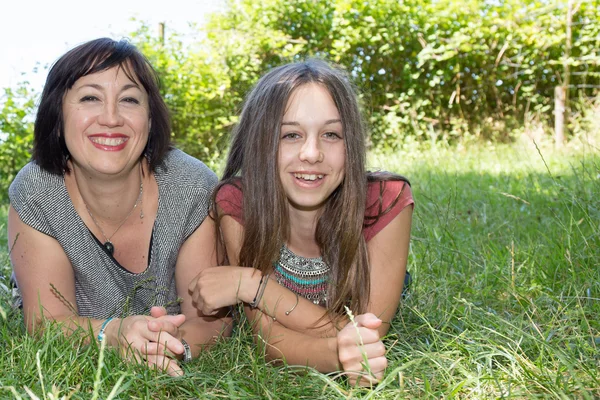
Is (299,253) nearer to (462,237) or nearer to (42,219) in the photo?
(42,219)

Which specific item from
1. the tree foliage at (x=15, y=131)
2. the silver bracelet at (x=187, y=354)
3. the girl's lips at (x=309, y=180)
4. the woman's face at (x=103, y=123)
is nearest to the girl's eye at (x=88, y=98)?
the woman's face at (x=103, y=123)

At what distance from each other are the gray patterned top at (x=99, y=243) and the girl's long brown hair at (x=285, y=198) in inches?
12.6

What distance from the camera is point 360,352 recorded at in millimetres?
1918

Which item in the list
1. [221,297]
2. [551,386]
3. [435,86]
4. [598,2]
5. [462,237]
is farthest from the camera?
[435,86]

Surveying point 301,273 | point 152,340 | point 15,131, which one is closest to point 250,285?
point 301,273

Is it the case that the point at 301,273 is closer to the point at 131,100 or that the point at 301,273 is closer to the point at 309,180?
the point at 309,180

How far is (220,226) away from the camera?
2648mm

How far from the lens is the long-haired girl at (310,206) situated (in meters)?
2.38

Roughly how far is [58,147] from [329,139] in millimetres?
1126

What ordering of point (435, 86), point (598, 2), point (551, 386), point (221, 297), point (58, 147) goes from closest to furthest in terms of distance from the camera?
point (551, 386)
point (221, 297)
point (58, 147)
point (598, 2)
point (435, 86)

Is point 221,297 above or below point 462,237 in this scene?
above

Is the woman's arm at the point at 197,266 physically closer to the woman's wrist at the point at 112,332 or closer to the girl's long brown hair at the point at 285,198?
the girl's long brown hair at the point at 285,198

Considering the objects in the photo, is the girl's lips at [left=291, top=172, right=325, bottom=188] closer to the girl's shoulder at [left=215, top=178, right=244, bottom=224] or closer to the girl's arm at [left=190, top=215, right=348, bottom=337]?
the girl's shoulder at [left=215, top=178, right=244, bottom=224]

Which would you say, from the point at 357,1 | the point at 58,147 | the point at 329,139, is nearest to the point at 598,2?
the point at 357,1
